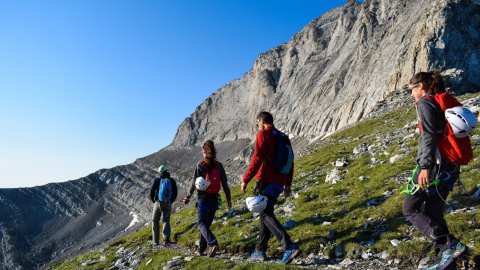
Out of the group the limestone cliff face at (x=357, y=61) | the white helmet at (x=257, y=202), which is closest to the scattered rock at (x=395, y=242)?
the white helmet at (x=257, y=202)

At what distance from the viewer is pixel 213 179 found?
13.3m

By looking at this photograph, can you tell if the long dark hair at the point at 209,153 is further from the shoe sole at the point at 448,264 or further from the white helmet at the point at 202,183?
the shoe sole at the point at 448,264

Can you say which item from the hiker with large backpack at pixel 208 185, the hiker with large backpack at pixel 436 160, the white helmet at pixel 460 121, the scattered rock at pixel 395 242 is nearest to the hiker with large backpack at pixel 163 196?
the hiker with large backpack at pixel 208 185

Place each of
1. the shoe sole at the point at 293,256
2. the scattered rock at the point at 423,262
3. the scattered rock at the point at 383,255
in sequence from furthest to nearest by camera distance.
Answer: the shoe sole at the point at 293,256
the scattered rock at the point at 383,255
the scattered rock at the point at 423,262

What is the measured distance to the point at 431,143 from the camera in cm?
713

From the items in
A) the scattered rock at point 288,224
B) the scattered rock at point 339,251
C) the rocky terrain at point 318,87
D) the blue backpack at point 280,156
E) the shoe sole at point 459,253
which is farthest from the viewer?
the rocky terrain at point 318,87

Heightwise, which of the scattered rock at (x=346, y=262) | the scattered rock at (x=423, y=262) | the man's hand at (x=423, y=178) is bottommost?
the scattered rock at (x=423, y=262)

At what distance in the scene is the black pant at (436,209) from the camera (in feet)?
24.4

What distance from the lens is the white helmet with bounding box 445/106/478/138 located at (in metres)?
6.84

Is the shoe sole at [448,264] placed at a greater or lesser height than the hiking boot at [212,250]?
lesser

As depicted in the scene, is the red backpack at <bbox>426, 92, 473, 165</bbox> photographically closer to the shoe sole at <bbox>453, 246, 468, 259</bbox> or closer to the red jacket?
the shoe sole at <bbox>453, 246, 468, 259</bbox>

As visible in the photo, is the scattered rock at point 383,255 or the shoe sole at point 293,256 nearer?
the scattered rock at point 383,255

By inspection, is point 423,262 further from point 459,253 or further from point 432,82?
point 432,82

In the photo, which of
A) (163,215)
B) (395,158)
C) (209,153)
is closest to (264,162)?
(209,153)
